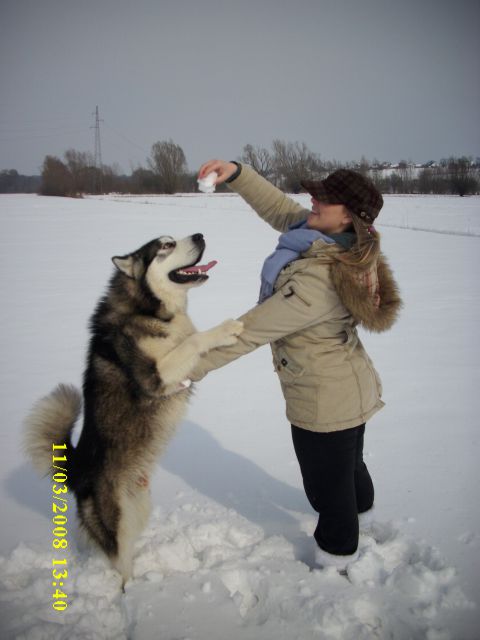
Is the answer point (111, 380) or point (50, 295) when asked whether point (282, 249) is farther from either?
point (50, 295)

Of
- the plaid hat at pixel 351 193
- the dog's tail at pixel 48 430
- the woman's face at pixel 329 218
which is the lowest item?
the dog's tail at pixel 48 430

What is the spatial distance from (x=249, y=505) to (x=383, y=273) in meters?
1.86

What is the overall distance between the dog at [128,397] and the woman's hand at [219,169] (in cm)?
44

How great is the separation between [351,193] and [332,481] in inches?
54.2

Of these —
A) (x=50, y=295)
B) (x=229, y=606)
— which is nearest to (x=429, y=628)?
(x=229, y=606)

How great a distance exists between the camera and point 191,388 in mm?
2713

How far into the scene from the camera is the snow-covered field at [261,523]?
216 cm

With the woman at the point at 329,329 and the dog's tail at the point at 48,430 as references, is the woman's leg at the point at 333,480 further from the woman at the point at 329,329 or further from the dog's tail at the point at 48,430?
the dog's tail at the point at 48,430

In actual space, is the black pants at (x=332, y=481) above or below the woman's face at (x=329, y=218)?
below

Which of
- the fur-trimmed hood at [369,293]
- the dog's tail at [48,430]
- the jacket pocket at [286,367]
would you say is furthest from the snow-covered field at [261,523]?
the fur-trimmed hood at [369,293]

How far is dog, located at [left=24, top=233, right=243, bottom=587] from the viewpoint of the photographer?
7.92 feet
